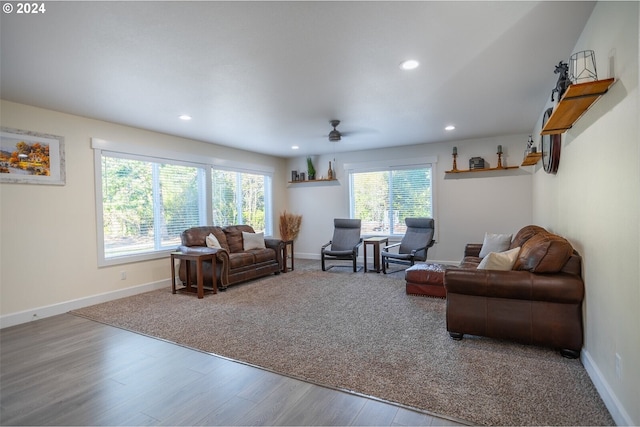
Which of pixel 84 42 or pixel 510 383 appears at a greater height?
pixel 84 42

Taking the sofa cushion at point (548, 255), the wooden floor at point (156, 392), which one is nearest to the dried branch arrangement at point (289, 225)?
the wooden floor at point (156, 392)

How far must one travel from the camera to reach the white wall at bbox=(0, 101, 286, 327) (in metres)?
3.55

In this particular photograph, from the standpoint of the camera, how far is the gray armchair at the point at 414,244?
215 inches

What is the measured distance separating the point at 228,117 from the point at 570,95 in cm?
370

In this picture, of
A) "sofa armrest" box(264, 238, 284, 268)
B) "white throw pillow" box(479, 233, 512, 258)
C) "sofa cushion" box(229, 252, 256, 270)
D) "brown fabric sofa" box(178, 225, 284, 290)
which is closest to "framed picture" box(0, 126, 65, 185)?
"brown fabric sofa" box(178, 225, 284, 290)

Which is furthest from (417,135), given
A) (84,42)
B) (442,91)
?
(84,42)

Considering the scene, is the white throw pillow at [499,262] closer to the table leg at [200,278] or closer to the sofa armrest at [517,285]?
the sofa armrest at [517,285]

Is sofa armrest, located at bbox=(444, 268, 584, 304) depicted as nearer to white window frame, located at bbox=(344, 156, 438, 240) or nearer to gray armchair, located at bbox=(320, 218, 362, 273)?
gray armchair, located at bbox=(320, 218, 362, 273)

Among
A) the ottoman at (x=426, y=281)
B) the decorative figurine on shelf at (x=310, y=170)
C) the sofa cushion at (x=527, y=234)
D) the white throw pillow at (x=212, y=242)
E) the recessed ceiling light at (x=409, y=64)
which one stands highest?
the recessed ceiling light at (x=409, y=64)

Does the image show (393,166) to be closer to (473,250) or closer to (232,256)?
(473,250)

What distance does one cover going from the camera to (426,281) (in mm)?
4180

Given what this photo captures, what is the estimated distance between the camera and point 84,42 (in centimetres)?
234

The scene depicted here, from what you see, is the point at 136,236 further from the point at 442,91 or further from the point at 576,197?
the point at 576,197

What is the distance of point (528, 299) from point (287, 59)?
276 cm
